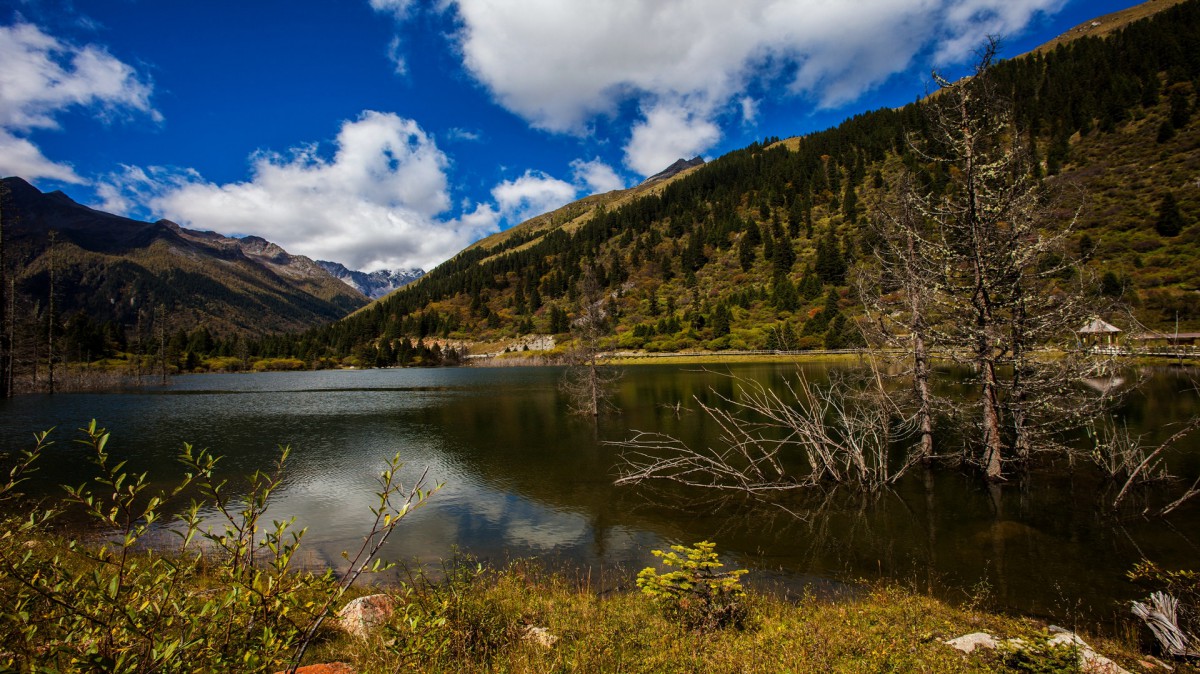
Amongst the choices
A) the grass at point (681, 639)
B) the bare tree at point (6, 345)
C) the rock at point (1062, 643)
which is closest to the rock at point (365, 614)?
the grass at point (681, 639)

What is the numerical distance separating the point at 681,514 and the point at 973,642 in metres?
9.53

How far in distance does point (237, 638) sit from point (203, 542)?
14000mm

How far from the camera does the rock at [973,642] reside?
673 cm

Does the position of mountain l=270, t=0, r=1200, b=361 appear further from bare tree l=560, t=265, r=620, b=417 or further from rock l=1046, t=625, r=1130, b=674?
rock l=1046, t=625, r=1130, b=674

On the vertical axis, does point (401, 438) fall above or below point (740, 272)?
below

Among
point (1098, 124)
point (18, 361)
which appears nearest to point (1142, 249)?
point (1098, 124)

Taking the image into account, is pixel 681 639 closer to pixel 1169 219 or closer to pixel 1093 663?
pixel 1093 663

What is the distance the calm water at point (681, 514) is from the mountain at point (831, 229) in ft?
74.2

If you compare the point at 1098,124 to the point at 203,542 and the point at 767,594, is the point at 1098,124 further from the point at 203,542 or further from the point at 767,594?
the point at 203,542

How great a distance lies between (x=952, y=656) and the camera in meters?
6.25

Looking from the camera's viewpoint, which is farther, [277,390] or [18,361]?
[277,390]

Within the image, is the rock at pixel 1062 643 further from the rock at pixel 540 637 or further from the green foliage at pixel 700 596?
the rock at pixel 540 637

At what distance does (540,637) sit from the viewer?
7004mm

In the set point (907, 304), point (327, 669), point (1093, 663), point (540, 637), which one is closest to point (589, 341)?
point (907, 304)
